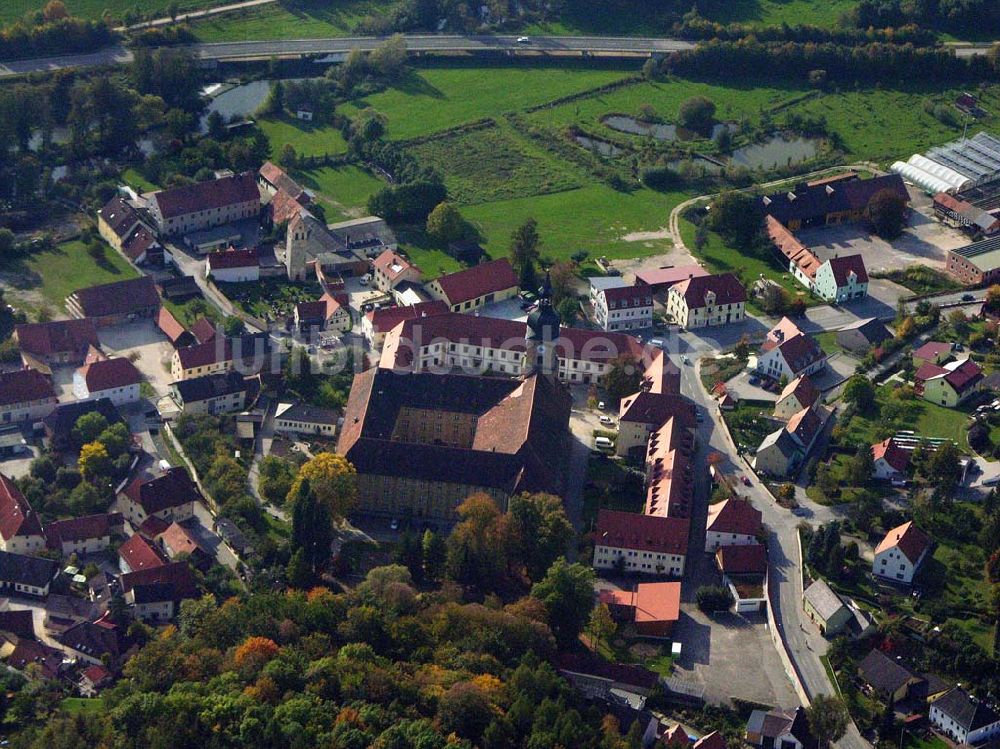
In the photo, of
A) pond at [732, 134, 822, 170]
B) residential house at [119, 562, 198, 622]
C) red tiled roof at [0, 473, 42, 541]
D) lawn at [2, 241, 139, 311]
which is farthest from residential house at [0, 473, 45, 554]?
pond at [732, 134, 822, 170]

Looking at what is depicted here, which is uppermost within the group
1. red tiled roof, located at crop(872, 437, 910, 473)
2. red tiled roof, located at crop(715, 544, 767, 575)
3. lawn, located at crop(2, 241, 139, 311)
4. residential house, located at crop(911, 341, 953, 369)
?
residential house, located at crop(911, 341, 953, 369)

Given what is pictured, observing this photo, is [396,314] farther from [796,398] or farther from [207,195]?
[796,398]

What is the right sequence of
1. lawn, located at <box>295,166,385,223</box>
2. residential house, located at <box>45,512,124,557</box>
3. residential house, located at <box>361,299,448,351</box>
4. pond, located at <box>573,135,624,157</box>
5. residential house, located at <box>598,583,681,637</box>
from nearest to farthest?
residential house, located at <box>598,583,681,637</box>
residential house, located at <box>45,512,124,557</box>
residential house, located at <box>361,299,448,351</box>
lawn, located at <box>295,166,385,223</box>
pond, located at <box>573,135,624,157</box>

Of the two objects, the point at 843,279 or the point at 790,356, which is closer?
the point at 790,356

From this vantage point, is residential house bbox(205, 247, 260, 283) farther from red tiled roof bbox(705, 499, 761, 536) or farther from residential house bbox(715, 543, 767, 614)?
residential house bbox(715, 543, 767, 614)

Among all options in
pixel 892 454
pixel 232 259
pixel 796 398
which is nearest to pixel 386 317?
pixel 232 259

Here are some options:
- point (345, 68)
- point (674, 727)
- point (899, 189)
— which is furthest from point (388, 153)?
point (674, 727)

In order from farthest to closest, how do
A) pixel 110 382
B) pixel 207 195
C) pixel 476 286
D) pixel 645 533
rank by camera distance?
pixel 207 195 < pixel 476 286 < pixel 110 382 < pixel 645 533
